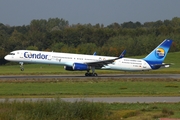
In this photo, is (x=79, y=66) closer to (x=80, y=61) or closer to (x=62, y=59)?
(x=80, y=61)

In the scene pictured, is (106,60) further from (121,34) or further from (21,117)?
(121,34)

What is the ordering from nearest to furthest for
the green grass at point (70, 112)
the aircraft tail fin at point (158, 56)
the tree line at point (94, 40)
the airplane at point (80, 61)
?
the green grass at point (70, 112)
the airplane at point (80, 61)
the aircraft tail fin at point (158, 56)
the tree line at point (94, 40)

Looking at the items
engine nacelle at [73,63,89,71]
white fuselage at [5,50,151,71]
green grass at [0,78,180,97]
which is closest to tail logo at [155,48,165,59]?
white fuselage at [5,50,151,71]

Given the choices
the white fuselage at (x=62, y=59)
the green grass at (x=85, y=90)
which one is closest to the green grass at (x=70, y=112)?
the green grass at (x=85, y=90)

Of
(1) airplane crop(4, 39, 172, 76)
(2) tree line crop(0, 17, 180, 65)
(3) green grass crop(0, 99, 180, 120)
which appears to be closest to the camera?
(3) green grass crop(0, 99, 180, 120)

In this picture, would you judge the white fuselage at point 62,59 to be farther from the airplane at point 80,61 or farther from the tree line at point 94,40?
the tree line at point 94,40

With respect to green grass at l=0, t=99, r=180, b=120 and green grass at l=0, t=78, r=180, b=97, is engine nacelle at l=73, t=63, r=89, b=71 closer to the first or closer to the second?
green grass at l=0, t=78, r=180, b=97

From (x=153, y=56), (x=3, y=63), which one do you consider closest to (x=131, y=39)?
(x=3, y=63)

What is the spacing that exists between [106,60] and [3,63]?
53217 millimetres

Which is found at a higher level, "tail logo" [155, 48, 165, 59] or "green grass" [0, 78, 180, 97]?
"tail logo" [155, 48, 165, 59]

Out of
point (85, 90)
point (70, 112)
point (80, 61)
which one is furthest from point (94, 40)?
point (70, 112)

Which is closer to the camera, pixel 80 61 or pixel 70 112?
pixel 70 112

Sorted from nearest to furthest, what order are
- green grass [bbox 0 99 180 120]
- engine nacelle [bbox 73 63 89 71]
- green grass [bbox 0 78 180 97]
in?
green grass [bbox 0 99 180 120], green grass [bbox 0 78 180 97], engine nacelle [bbox 73 63 89 71]

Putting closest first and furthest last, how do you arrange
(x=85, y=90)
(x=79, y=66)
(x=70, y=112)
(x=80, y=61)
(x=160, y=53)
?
1. (x=70, y=112)
2. (x=85, y=90)
3. (x=79, y=66)
4. (x=80, y=61)
5. (x=160, y=53)
